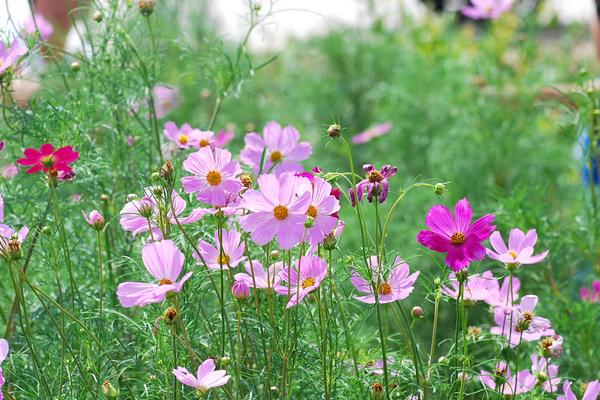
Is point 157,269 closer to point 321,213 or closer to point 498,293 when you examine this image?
point 321,213

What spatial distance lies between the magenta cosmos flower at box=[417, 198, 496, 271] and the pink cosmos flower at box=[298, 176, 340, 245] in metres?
0.10

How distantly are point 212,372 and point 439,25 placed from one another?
10.1ft

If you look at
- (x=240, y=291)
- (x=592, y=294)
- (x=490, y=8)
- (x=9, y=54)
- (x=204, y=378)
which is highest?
(x=490, y=8)

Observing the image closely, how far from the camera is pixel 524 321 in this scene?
1077 mm

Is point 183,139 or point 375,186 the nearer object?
point 375,186

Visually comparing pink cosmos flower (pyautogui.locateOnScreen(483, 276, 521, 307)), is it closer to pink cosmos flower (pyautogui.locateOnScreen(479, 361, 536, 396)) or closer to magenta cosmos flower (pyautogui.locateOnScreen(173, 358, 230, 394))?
pink cosmos flower (pyautogui.locateOnScreen(479, 361, 536, 396))

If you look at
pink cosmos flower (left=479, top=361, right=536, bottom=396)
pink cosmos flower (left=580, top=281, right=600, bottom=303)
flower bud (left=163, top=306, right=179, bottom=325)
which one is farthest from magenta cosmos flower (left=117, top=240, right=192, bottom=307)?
pink cosmos flower (left=580, top=281, right=600, bottom=303)

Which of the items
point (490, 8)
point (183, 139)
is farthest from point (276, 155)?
point (490, 8)

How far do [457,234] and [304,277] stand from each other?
169 millimetres

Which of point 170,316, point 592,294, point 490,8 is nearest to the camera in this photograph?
point 170,316

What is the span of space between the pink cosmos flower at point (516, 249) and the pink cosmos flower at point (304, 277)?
20cm

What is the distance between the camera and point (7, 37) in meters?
1.31

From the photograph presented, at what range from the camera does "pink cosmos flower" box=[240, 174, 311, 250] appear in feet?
3.13

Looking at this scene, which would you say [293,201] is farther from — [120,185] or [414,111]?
[414,111]
